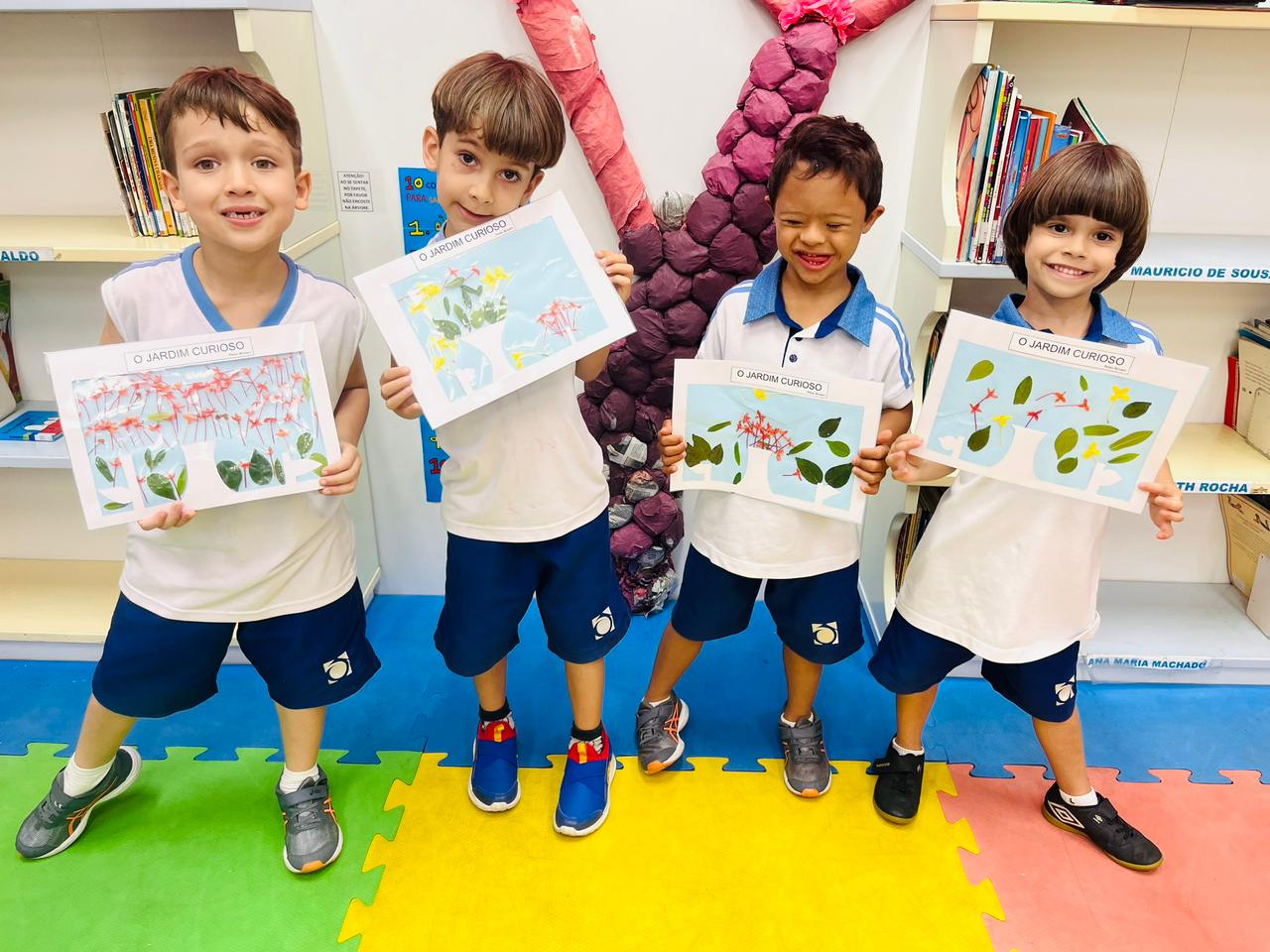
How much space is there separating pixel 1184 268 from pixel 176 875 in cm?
229

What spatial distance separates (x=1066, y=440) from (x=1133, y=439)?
99mm

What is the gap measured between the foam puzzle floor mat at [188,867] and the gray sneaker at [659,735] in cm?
49

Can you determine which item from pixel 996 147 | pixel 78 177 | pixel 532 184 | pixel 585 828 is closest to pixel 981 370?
pixel 996 147

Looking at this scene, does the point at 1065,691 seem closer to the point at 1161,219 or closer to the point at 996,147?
the point at 996,147

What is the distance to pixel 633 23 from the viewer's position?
2006mm

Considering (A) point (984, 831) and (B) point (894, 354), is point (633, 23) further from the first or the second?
(A) point (984, 831)

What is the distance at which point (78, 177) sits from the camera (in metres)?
2.13

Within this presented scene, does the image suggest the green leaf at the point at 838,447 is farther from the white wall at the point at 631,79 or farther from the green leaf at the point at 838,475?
the white wall at the point at 631,79

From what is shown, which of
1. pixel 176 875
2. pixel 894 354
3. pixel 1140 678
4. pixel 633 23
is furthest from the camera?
pixel 1140 678

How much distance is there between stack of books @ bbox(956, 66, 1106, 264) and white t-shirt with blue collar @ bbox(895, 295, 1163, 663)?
0.99ft

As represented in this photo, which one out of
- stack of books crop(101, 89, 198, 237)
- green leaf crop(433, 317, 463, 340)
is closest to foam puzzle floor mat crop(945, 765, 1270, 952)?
green leaf crop(433, 317, 463, 340)

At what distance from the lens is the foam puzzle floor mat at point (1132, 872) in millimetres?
1655

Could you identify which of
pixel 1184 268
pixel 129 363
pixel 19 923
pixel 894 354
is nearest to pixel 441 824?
pixel 19 923

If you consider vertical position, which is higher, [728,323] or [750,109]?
[750,109]
